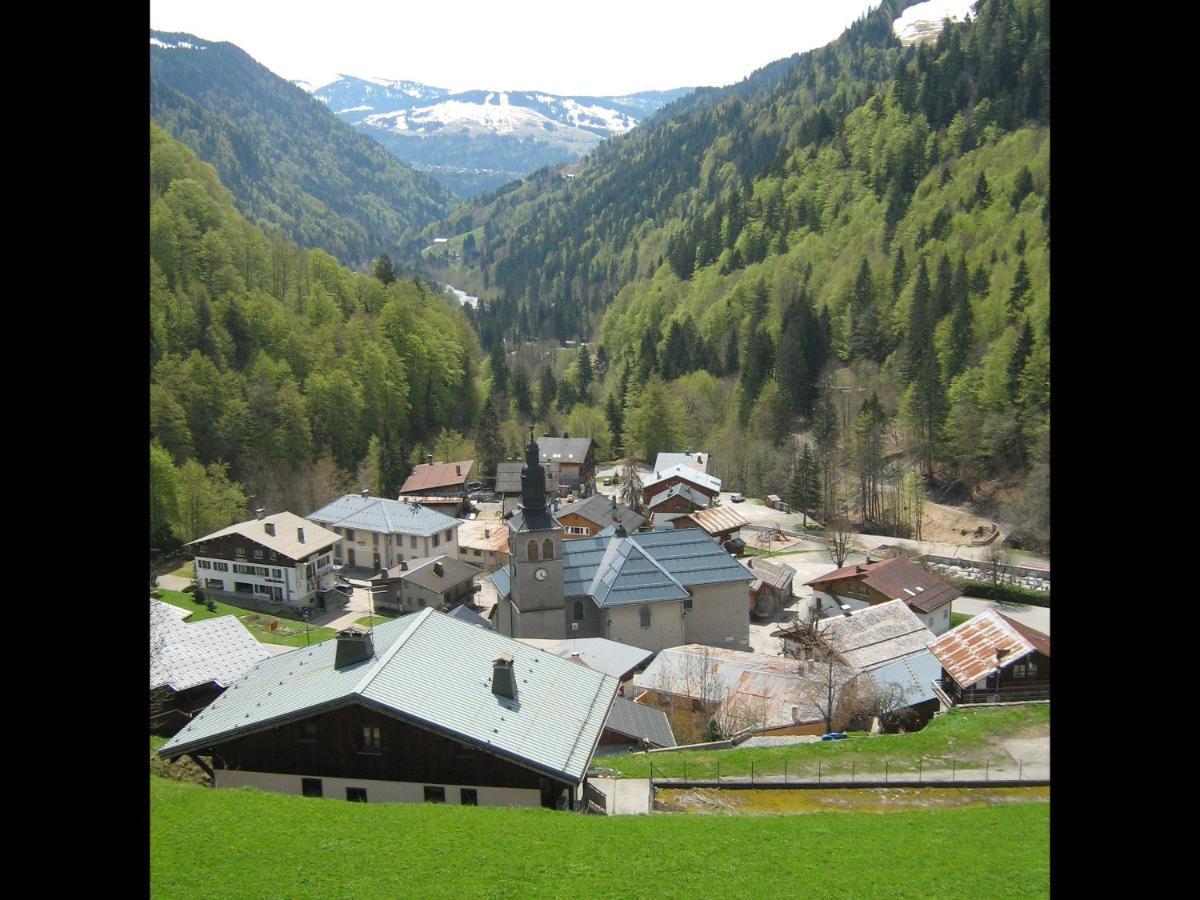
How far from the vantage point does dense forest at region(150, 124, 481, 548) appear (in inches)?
2440

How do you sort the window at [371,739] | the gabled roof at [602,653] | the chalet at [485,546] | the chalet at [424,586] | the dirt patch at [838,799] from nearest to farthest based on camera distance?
the window at [371,739] → the dirt patch at [838,799] → the gabled roof at [602,653] → the chalet at [424,586] → the chalet at [485,546]

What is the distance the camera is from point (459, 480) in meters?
66.1

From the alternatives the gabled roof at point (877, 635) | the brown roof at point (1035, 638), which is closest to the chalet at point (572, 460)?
the gabled roof at point (877, 635)

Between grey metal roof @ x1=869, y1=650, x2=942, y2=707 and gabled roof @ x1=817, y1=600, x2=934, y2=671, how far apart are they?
0.64 m

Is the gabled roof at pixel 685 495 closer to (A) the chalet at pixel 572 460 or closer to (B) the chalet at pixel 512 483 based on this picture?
(B) the chalet at pixel 512 483

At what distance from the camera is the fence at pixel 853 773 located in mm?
18969

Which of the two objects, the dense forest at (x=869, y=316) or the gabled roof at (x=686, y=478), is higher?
the dense forest at (x=869, y=316)

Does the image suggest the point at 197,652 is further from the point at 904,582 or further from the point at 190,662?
the point at 904,582

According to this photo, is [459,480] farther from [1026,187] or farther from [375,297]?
[1026,187]

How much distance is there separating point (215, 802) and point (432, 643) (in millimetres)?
6104

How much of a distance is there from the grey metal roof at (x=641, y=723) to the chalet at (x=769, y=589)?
16.9 metres

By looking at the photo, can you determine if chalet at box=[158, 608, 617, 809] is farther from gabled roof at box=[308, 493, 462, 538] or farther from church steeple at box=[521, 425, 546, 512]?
gabled roof at box=[308, 493, 462, 538]

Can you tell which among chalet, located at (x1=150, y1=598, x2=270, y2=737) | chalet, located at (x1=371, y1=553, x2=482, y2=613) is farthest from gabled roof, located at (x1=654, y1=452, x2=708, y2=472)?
chalet, located at (x1=150, y1=598, x2=270, y2=737)

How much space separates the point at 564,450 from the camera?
71688 millimetres
